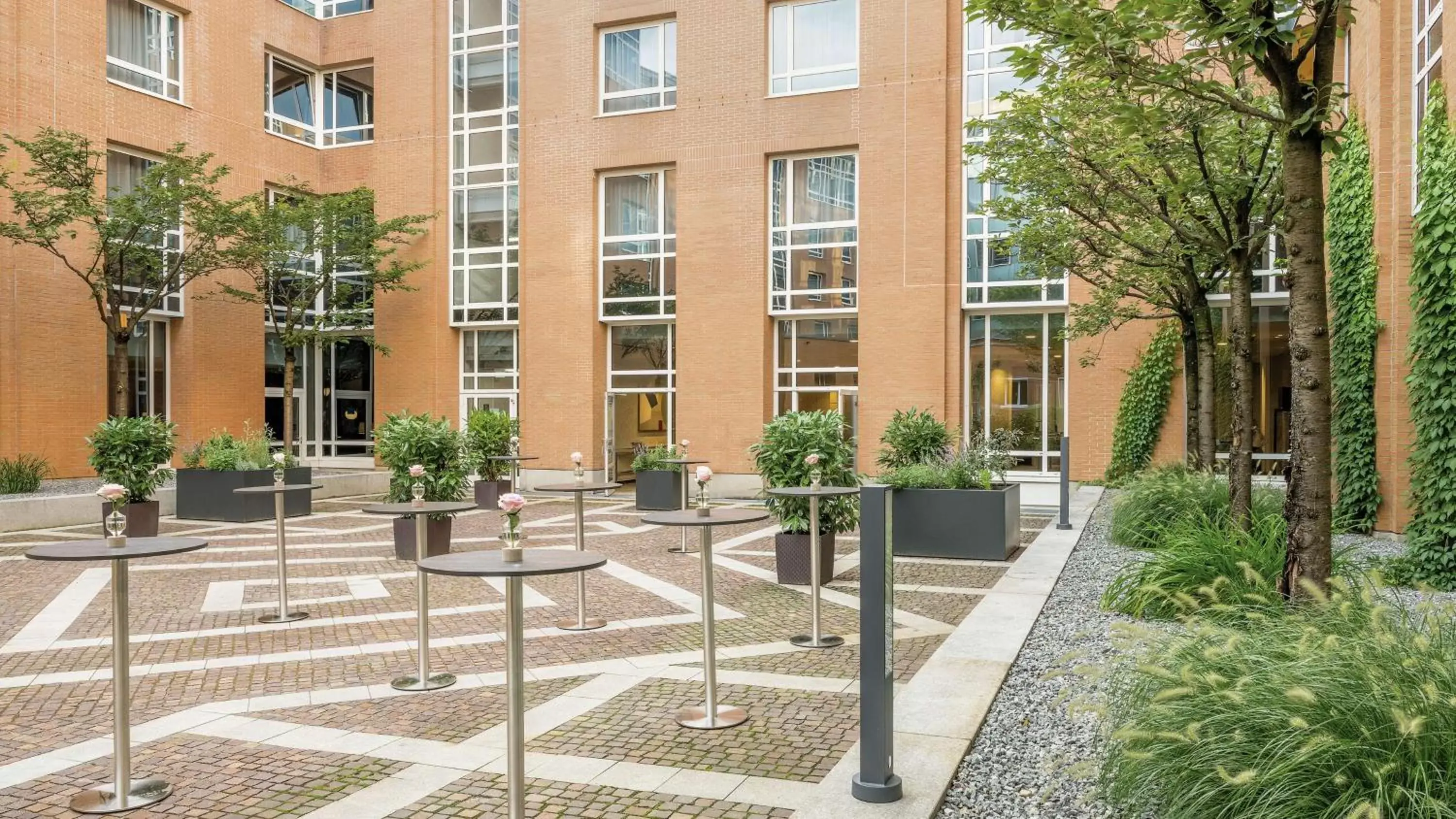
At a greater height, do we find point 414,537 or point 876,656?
point 876,656

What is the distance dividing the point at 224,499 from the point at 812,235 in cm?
1236

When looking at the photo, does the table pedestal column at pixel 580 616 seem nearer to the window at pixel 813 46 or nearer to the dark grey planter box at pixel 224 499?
the dark grey planter box at pixel 224 499

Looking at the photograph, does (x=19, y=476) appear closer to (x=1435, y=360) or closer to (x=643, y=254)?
(x=643, y=254)

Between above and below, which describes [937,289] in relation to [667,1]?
below

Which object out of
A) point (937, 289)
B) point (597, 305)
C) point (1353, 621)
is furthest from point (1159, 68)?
point (597, 305)

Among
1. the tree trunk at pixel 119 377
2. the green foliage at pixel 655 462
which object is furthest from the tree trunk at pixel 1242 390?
the tree trunk at pixel 119 377

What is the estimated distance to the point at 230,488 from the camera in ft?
55.3

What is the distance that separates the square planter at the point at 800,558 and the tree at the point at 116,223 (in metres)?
14.1

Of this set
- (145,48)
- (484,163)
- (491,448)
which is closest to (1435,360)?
(491,448)

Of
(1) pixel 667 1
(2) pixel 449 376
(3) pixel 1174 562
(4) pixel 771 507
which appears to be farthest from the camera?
(2) pixel 449 376

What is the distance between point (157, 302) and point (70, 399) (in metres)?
2.53

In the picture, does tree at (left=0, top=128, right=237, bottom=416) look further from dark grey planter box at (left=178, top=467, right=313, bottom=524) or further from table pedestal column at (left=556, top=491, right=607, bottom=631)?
table pedestal column at (left=556, top=491, right=607, bottom=631)

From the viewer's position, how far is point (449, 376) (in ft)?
81.8

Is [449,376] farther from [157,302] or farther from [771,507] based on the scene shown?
[771,507]
